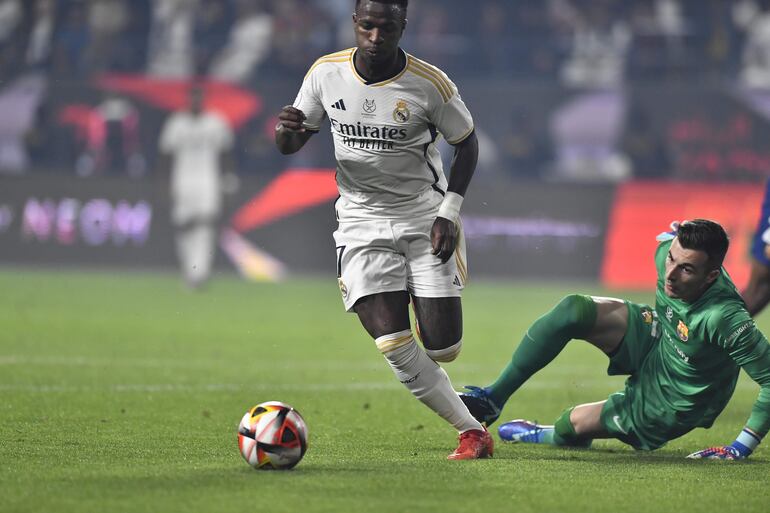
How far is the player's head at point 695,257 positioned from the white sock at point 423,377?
1109mm

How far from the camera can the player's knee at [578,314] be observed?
6.09 metres

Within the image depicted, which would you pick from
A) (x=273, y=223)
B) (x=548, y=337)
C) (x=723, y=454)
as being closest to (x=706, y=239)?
(x=548, y=337)

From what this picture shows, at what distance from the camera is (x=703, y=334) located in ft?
19.1

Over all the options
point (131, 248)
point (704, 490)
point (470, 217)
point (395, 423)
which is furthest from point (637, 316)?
Answer: point (131, 248)

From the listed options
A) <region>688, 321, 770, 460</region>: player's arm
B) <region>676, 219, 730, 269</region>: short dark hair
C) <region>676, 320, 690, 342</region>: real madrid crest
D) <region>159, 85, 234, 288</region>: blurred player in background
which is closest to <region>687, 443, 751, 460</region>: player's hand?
<region>688, 321, 770, 460</region>: player's arm

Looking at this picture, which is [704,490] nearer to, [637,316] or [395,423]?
[637,316]

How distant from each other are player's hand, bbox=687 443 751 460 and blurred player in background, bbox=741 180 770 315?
2.89m

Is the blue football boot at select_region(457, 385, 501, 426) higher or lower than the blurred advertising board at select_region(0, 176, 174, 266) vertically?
higher

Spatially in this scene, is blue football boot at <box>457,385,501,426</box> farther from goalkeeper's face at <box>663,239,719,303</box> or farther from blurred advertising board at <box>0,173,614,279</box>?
blurred advertising board at <box>0,173,614,279</box>

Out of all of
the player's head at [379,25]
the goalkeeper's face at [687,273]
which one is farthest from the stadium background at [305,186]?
the player's head at [379,25]

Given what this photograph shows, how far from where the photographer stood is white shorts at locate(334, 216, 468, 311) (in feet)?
19.6

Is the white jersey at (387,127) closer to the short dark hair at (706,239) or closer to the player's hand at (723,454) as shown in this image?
the short dark hair at (706,239)

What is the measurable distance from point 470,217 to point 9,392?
11235mm

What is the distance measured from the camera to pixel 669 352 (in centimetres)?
608
